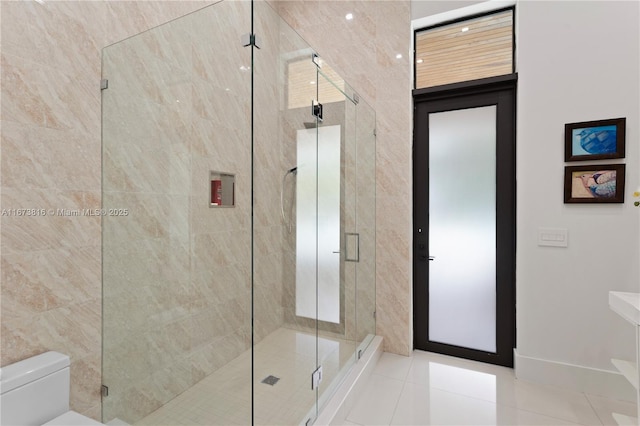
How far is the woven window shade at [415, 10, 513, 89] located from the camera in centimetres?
269

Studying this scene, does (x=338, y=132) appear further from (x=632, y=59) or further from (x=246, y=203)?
(x=632, y=59)

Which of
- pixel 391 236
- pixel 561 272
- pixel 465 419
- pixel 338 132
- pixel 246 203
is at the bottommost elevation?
pixel 465 419

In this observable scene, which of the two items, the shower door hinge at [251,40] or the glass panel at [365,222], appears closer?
the shower door hinge at [251,40]

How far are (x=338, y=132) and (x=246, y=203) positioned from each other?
1009 mm

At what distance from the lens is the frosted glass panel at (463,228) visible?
268cm

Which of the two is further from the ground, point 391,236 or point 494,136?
point 494,136

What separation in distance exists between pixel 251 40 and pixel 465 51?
88.7 inches

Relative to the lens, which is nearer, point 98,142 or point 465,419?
point 98,142

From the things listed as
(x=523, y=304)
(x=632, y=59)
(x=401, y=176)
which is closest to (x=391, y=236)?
(x=401, y=176)

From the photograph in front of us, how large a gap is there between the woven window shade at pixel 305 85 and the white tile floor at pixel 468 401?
192 cm

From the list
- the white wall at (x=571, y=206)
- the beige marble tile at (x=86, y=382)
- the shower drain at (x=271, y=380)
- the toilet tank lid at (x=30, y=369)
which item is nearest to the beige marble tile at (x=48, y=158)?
the toilet tank lid at (x=30, y=369)

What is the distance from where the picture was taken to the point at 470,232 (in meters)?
2.74

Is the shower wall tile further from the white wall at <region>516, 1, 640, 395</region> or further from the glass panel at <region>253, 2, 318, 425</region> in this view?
the white wall at <region>516, 1, 640, 395</region>

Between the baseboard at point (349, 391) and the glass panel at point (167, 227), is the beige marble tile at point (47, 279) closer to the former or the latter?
the glass panel at point (167, 227)
